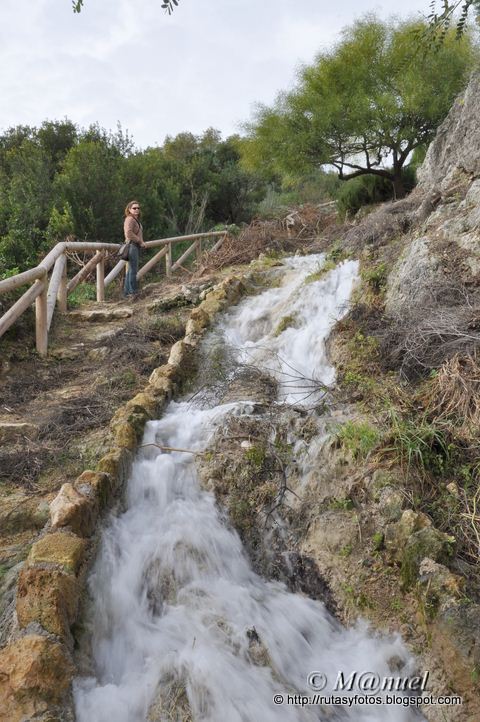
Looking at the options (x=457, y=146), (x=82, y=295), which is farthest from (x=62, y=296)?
(x=457, y=146)

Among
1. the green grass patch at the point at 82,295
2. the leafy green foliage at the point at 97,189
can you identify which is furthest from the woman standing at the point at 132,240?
the leafy green foliage at the point at 97,189

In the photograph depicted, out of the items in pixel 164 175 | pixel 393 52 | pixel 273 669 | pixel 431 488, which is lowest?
pixel 273 669

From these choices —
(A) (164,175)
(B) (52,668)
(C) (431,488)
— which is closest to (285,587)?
(C) (431,488)

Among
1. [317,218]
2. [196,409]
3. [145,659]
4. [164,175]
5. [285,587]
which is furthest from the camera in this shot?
[164,175]

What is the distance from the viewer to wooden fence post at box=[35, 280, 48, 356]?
5.69m

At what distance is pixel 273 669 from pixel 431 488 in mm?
1446

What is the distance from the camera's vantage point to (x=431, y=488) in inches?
121

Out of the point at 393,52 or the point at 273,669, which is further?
the point at 393,52

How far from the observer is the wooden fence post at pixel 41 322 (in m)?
5.69

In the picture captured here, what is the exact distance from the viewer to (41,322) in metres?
5.75

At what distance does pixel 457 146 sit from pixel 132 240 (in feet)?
17.7

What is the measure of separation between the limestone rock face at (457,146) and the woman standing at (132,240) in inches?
186

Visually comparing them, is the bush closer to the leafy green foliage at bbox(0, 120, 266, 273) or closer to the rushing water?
the leafy green foliage at bbox(0, 120, 266, 273)

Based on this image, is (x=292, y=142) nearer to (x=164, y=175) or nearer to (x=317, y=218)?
(x=317, y=218)
